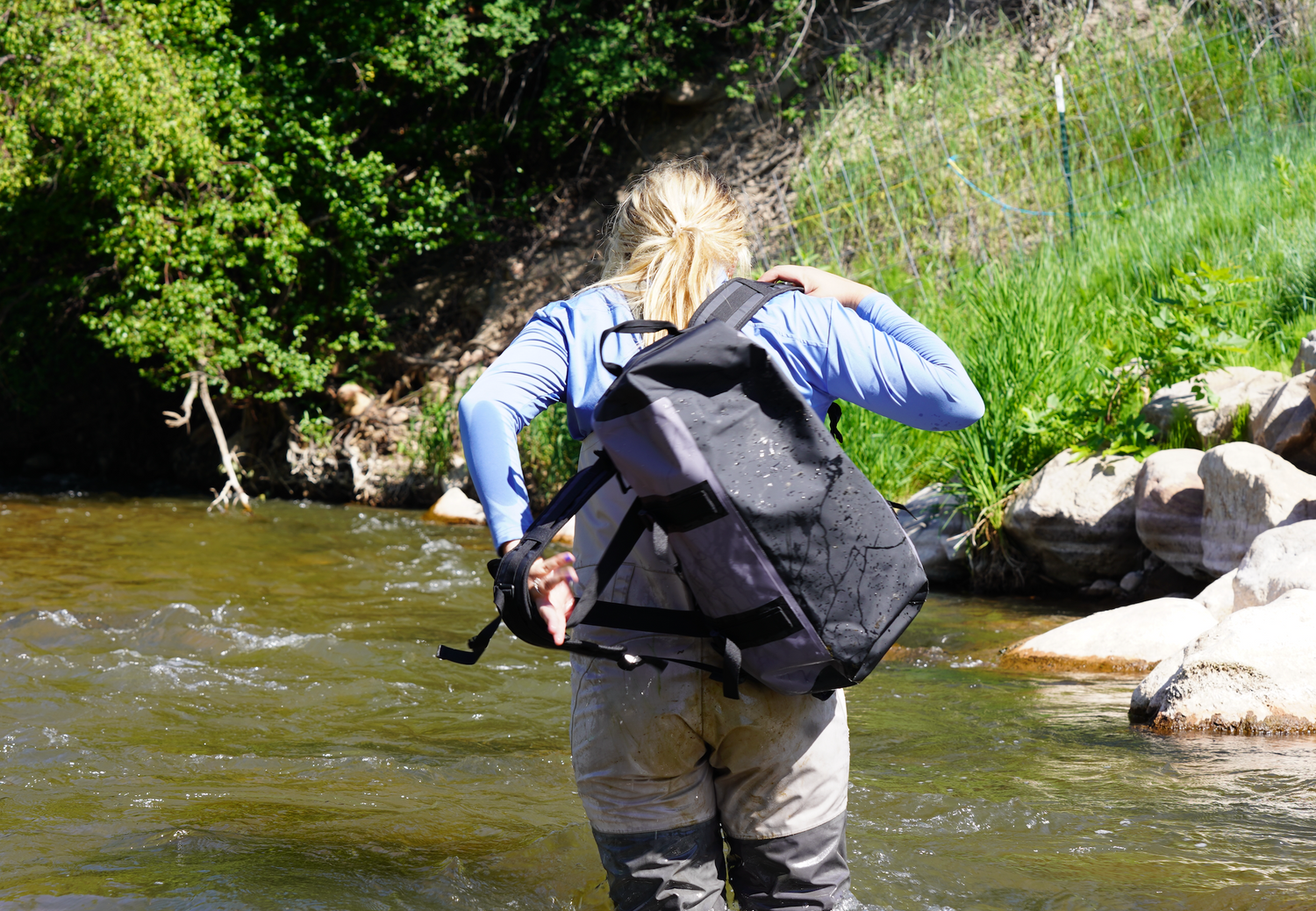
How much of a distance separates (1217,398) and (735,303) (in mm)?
5166

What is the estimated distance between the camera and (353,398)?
12648 millimetres

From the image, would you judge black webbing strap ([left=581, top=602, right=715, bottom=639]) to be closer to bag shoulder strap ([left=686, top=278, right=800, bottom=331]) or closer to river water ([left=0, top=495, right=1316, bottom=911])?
bag shoulder strap ([left=686, top=278, right=800, bottom=331])

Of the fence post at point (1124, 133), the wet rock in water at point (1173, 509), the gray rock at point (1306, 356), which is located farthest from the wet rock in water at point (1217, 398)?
the fence post at point (1124, 133)

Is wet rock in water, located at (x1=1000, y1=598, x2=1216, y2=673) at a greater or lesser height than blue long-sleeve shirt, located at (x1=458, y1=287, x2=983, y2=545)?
lesser

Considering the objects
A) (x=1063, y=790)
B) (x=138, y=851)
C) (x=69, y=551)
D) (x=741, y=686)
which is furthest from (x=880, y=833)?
(x=69, y=551)

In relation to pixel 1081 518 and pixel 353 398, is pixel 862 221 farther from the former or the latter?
pixel 353 398

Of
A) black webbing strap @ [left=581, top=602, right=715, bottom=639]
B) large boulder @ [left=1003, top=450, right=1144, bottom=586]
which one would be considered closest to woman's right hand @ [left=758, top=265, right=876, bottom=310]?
black webbing strap @ [left=581, top=602, right=715, bottom=639]

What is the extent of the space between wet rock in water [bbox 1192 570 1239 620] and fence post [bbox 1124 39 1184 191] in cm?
549

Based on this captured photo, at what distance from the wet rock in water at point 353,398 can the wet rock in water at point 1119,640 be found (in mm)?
9347

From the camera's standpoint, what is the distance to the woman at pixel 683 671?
68.6 inches

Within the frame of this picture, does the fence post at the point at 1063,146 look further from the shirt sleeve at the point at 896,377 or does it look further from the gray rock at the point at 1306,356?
the shirt sleeve at the point at 896,377

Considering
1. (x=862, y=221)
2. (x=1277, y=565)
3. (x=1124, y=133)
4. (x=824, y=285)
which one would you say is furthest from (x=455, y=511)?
(x=824, y=285)

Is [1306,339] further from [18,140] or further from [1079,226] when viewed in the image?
[18,140]

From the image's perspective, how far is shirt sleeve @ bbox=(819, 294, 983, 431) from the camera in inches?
70.3
